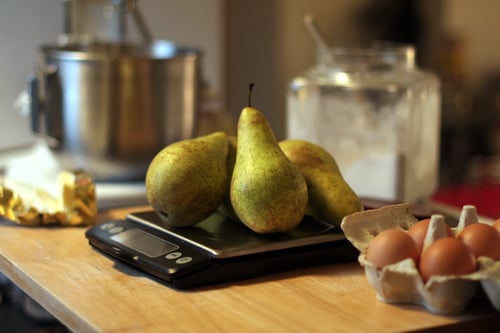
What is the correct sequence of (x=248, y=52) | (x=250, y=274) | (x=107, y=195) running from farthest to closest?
(x=248, y=52), (x=107, y=195), (x=250, y=274)

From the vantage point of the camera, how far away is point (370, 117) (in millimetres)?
1209

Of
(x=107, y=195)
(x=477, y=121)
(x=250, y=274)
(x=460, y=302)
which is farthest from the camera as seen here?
(x=477, y=121)

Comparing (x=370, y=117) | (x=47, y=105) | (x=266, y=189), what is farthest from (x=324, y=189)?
(x=47, y=105)

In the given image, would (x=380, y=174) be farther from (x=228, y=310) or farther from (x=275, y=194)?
(x=228, y=310)

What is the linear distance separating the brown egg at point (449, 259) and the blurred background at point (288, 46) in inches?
31.8

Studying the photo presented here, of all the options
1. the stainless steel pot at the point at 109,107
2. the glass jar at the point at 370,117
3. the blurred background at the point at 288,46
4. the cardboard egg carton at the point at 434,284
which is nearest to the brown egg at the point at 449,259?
the cardboard egg carton at the point at 434,284

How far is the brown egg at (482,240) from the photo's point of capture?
672 mm

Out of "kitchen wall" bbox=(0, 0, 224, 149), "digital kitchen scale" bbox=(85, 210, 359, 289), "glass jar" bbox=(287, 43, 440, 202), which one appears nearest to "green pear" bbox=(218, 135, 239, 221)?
"digital kitchen scale" bbox=(85, 210, 359, 289)

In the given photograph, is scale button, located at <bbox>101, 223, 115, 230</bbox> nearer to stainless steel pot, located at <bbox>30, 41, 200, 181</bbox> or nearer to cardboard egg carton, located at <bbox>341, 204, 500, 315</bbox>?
cardboard egg carton, located at <bbox>341, 204, 500, 315</bbox>

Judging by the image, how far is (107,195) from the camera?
1.19 meters

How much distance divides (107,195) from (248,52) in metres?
1.26

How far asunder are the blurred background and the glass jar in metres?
0.26

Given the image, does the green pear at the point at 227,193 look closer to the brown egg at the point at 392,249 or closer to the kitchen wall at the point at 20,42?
the brown egg at the point at 392,249

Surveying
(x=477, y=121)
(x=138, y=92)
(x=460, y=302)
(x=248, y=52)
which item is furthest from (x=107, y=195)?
(x=477, y=121)
